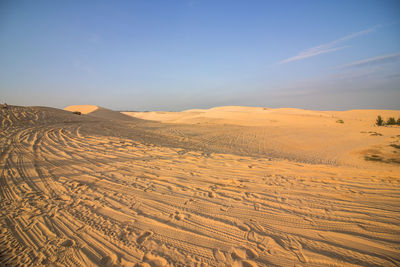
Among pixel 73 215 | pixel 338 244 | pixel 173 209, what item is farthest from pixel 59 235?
pixel 338 244

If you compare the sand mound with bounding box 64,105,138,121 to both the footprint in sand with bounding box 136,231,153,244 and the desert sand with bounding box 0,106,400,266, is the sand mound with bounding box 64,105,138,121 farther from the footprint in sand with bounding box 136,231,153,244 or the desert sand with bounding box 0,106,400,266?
the footprint in sand with bounding box 136,231,153,244

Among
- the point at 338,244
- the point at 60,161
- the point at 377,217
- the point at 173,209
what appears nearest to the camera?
the point at 338,244

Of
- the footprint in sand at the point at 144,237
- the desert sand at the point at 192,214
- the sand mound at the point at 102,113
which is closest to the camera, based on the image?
the desert sand at the point at 192,214

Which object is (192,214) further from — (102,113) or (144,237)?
(102,113)

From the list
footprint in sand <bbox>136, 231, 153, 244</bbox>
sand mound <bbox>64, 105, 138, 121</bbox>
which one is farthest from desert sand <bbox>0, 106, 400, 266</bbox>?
sand mound <bbox>64, 105, 138, 121</bbox>

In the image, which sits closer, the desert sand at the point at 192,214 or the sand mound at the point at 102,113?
Result: the desert sand at the point at 192,214

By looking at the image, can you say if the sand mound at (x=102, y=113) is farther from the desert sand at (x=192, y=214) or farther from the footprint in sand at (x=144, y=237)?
the footprint in sand at (x=144, y=237)

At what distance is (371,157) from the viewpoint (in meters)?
8.14

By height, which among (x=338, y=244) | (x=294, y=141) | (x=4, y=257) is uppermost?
(x=4, y=257)

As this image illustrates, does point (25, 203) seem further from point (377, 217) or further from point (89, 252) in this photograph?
point (377, 217)

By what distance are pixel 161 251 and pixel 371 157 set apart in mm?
10197

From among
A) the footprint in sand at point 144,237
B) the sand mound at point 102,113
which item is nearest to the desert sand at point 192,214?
the footprint in sand at point 144,237

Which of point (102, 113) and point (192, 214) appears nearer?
point (192, 214)

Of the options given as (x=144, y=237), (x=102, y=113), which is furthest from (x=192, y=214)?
(x=102, y=113)
